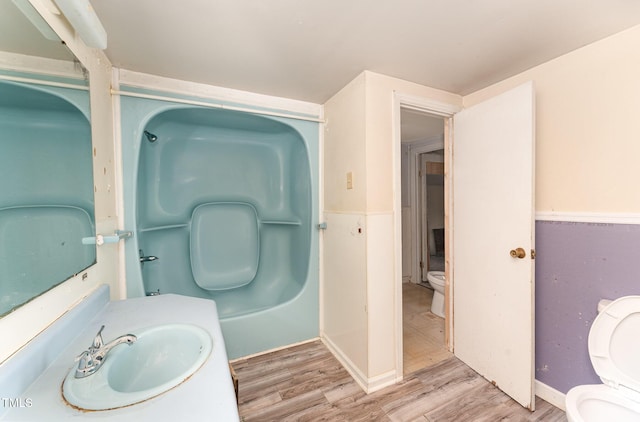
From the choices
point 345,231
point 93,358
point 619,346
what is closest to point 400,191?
point 345,231

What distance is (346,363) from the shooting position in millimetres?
1745

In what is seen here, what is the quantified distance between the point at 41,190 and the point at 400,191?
5.56 ft

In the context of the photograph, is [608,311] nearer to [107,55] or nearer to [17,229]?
[17,229]

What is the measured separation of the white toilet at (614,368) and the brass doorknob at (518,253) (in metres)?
0.37

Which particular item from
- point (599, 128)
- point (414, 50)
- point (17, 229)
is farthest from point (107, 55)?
point (599, 128)

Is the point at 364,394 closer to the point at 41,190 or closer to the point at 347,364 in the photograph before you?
the point at 347,364

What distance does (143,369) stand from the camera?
820 mm

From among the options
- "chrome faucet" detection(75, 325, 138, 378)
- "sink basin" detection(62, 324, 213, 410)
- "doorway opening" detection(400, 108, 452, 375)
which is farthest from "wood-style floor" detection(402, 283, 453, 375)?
"chrome faucet" detection(75, 325, 138, 378)

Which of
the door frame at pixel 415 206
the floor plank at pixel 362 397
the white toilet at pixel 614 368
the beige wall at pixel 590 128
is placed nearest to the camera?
the white toilet at pixel 614 368

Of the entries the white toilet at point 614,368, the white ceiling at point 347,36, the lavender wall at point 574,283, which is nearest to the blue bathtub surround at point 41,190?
the white ceiling at point 347,36

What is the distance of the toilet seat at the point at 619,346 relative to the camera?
103cm

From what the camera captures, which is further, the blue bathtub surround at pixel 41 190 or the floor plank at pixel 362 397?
the floor plank at pixel 362 397

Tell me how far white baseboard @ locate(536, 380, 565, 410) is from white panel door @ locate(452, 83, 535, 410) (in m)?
0.17

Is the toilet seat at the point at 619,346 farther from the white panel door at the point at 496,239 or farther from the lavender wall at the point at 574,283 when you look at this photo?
the white panel door at the point at 496,239
